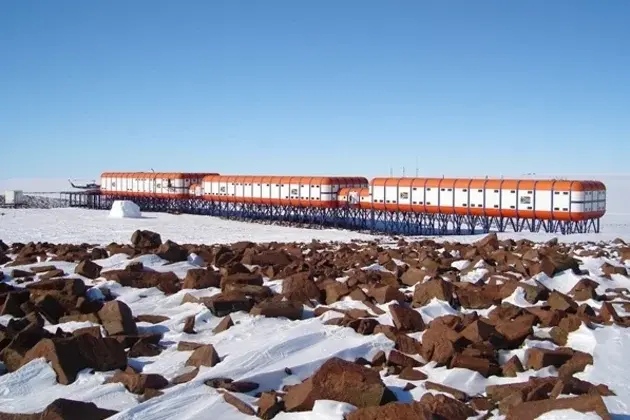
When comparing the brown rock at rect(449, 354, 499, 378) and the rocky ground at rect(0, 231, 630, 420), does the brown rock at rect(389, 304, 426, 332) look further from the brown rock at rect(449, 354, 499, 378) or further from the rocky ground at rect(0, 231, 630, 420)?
the brown rock at rect(449, 354, 499, 378)

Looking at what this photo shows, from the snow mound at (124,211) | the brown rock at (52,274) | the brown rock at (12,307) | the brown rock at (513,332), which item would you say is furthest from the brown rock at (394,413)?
the snow mound at (124,211)

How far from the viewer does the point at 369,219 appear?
6128 centimetres

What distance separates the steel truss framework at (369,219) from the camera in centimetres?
A: 4431

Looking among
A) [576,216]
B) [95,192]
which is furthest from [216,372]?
[95,192]

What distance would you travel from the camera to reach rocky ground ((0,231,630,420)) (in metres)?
5.94

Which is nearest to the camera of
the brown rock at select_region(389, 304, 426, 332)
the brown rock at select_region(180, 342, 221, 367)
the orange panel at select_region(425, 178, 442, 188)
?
the brown rock at select_region(180, 342, 221, 367)

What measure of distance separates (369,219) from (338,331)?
175 ft

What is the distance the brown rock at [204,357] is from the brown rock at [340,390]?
1.55 metres

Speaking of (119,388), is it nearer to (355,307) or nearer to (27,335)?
(27,335)

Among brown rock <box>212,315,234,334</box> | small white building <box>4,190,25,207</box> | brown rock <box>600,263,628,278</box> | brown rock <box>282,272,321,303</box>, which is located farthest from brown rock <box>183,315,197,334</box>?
small white building <box>4,190,25,207</box>

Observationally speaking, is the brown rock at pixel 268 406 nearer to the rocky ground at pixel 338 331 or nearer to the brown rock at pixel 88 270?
the rocky ground at pixel 338 331

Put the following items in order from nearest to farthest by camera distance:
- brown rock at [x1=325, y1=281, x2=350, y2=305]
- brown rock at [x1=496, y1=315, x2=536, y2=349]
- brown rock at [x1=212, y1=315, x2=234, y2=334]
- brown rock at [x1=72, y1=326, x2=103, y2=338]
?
1. brown rock at [x1=496, y1=315, x2=536, y2=349]
2. brown rock at [x1=72, y1=326, x2=103, y2=338]
3. brown rock at [x1=212, y1=315, x2=234, y2=334]
4. brown rock at [x1=325, y1=281, x2=350, y2=305]

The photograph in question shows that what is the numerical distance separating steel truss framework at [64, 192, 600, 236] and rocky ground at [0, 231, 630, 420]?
3224cm

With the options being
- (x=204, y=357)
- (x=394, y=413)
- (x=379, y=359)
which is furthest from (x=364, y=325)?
(x=394, y=413)
